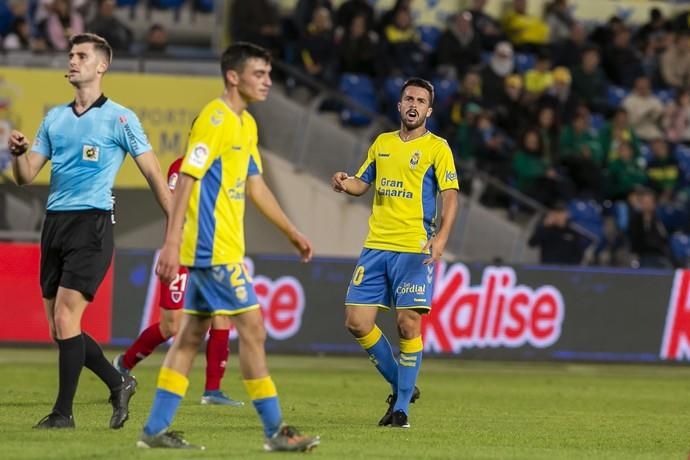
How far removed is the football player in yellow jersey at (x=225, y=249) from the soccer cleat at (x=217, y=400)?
377cm

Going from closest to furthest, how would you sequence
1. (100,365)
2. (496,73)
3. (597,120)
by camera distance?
(100,365) < (496,73) < (597,120)

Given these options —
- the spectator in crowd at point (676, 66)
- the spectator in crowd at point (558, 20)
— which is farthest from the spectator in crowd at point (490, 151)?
the spectator in crowd at point (676, 66)

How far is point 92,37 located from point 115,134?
0.61 metres

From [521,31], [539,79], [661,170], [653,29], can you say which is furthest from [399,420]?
[653,29]

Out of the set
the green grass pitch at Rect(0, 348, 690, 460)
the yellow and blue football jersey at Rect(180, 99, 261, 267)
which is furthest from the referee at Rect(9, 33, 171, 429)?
the yellow and blue football jersey at Rect(180, 99, 261, 267)

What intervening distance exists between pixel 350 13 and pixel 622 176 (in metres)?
4.84

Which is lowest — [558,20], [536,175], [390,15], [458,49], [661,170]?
[536,175]

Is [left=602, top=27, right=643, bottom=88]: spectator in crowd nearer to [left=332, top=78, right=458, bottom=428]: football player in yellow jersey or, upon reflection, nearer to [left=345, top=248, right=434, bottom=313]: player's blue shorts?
[left=332, top=78, right=458, bottom=428]: football player in yellow jersey

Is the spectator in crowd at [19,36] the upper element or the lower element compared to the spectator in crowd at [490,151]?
upper

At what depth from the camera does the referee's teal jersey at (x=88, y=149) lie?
9164 millimetres

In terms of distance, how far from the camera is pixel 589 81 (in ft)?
79.6

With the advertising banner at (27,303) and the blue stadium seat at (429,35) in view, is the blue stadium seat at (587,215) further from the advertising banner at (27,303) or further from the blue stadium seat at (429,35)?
the advertising banner at (27,303)

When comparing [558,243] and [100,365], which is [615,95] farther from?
[100,365]

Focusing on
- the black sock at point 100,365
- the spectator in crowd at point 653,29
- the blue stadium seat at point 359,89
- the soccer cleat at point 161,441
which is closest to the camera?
the soccer cleat at point 161,441
